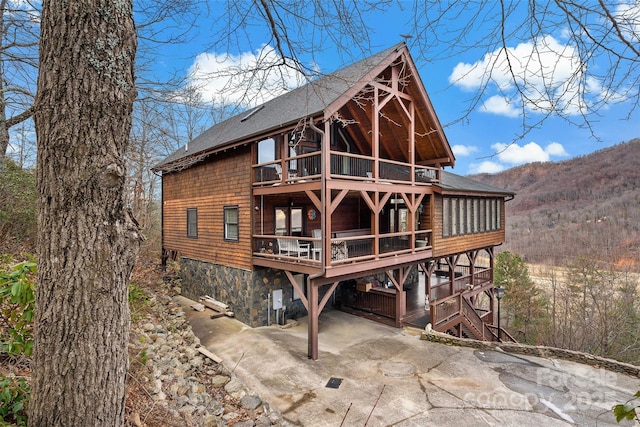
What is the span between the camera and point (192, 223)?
1290 centimetres

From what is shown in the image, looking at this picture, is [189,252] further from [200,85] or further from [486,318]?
[486,318]

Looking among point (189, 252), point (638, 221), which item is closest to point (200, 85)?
point (189, 252)

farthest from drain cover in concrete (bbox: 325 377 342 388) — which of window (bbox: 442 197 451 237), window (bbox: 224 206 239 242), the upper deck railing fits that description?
window (bbox: 442 197 451 237)

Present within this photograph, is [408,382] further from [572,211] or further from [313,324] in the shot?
[572,211]

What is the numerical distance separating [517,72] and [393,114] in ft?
30.6

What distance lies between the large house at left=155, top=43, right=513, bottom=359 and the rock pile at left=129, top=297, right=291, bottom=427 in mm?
2319

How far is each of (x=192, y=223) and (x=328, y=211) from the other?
7287mm

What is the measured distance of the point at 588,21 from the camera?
2.30 meters

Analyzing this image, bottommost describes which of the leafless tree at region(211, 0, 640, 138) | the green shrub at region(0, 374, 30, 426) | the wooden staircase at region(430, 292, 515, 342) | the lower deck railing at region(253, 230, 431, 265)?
the wooden staircase at region(430, 292, 515, 342)

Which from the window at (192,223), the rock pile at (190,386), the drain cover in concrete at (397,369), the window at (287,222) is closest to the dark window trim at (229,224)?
the window at (287,222)

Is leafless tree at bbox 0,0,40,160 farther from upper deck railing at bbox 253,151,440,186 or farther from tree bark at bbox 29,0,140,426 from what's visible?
tree bark at bbox 29,0,140,426

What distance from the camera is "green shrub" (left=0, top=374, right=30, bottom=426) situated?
2.61 metres

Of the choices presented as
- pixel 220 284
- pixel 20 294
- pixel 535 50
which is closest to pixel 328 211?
pixel 220 284

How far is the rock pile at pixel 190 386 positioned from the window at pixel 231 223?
3.71 metres
